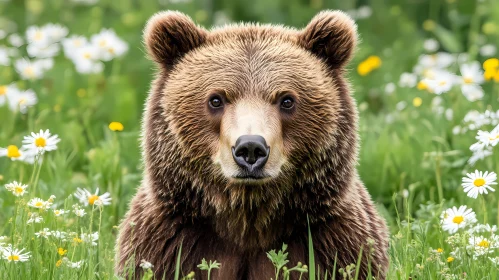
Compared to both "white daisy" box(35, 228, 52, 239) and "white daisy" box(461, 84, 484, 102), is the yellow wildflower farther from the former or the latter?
"white daisy" box(35, 228, 52, 239)

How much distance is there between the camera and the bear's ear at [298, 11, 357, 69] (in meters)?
5.73

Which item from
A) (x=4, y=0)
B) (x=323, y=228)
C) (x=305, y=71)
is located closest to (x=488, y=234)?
(x=323, y=228)

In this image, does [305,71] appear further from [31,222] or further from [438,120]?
[438,120]

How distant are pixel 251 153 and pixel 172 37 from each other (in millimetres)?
1054

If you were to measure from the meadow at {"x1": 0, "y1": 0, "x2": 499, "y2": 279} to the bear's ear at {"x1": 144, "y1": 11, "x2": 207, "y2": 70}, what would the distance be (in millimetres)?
876

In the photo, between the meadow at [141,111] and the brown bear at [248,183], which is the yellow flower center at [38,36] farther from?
the brown bear at [248,183]

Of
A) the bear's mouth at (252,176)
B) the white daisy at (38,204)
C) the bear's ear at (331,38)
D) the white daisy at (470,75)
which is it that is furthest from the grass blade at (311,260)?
the white daisy at (470,75)

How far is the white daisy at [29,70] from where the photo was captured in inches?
396

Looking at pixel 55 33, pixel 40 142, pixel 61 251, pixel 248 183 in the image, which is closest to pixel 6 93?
pixel 55 33

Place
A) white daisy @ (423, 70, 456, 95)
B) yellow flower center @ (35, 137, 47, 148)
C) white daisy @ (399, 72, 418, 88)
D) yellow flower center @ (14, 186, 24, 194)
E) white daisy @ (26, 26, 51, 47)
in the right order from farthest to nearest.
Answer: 1. white daisy @ (26, 26, 51, 47)
2. white daisy @ (399, 72, 418, 88)
3. white daisy @ (423, 70, 456, 95)
4. yellow flower center @ (35, 137, 47, 148)
5. yellow flower center @ (14, 186, 24, 194)

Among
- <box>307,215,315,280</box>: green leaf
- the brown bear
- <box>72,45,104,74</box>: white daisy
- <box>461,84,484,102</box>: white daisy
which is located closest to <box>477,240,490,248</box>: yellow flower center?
the brown bear

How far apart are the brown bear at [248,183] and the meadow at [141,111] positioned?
0.17 meters

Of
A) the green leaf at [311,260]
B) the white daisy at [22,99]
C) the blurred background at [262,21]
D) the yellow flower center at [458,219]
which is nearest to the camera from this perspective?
the green leaf at [311,260]

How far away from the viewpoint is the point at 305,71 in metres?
5.59
